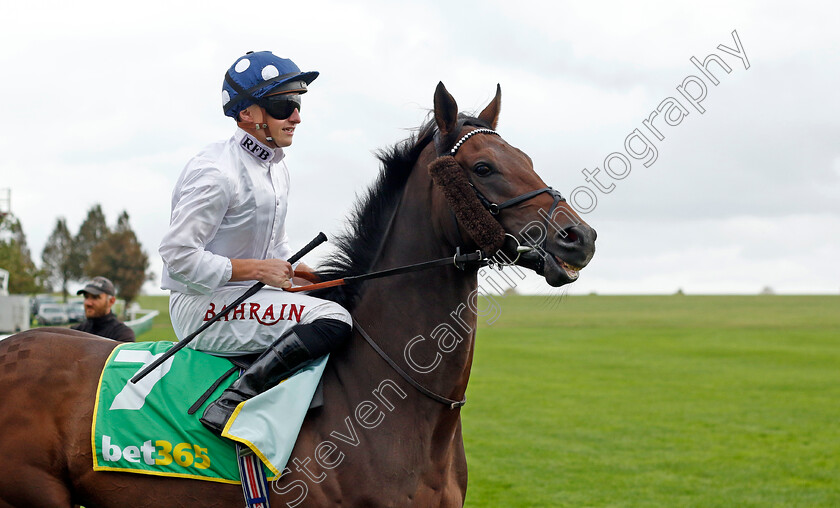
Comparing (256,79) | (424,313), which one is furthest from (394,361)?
(256,79)

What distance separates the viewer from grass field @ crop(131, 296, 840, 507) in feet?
29.1

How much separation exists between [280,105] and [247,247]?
682 millimetres

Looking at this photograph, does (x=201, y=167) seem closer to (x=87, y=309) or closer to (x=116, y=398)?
(x=116, y=398)

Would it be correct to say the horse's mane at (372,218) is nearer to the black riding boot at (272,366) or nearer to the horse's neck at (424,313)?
the horse's neck at (424,313)

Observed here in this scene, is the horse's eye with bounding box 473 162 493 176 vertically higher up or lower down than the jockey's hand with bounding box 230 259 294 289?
higher up

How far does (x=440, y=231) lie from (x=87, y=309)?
6.64 metres

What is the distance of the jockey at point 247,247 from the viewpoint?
331cm

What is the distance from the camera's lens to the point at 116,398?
137 inches

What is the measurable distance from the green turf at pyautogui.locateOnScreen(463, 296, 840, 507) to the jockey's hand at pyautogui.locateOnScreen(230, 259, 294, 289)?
3.97ft

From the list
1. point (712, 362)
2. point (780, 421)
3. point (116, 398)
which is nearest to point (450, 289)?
point (116, 398)

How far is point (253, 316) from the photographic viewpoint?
11.4 ft

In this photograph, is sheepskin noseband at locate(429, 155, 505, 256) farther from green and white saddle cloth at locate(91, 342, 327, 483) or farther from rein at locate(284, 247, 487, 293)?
green and white saddle cloth at locate(91, 342, 327, 483)

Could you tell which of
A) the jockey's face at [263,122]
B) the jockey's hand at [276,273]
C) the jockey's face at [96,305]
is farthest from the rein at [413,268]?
the jockey's face at [96,305]

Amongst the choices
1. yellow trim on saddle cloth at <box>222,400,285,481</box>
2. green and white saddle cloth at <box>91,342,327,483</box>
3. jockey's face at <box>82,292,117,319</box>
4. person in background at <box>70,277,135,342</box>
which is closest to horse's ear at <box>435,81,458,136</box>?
green and white saddle cloth at <box>91,342,327,483</box>
